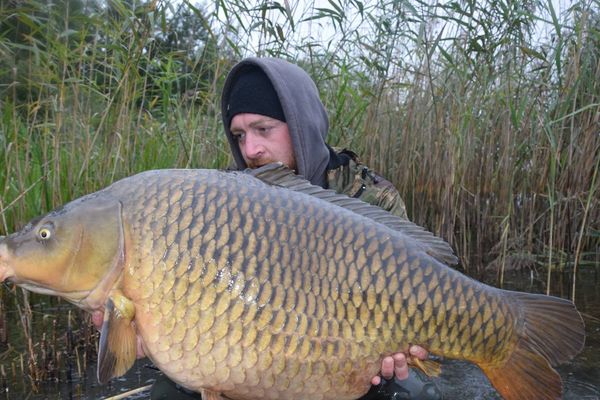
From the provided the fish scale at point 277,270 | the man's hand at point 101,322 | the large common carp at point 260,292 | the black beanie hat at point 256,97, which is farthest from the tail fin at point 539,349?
the black beanie hat at point 256,97

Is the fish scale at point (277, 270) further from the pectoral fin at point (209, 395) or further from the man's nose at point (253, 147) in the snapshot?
the man's nose at point (253, 147)

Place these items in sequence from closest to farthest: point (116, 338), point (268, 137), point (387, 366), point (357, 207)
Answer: point (116, 338)
point (387, 366)
point (357, 207)
point (268, 137)

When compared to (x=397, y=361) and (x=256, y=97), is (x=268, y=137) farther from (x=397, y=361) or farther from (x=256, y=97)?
(x=397, y=361)

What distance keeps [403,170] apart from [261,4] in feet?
4.14

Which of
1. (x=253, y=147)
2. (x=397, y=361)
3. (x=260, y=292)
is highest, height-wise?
(x=253, y=147)

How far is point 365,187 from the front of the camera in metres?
2.44

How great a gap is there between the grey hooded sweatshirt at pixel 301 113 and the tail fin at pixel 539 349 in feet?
3.22

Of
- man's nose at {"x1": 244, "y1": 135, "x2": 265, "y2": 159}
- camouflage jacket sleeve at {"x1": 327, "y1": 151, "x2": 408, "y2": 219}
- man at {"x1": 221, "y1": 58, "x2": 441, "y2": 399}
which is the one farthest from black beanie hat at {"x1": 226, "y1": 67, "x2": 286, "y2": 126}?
camouflage jacket sleeve at {"x1": 327, "y1": 151, "x2": 408, "y2": 219}

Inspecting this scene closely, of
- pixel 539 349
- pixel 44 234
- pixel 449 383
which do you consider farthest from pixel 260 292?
pixel 449 383

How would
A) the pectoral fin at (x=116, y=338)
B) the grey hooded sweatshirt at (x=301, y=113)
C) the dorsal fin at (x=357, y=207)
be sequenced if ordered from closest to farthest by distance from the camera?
the pectoral fin at (x=116, y=338)
the dorsal fin at (x=357, y=207)
the grey hooded sweatshirt at (x=301, y=113)

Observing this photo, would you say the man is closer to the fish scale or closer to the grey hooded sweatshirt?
the grey hooded sweatshirt

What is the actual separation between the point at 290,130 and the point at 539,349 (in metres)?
1.16

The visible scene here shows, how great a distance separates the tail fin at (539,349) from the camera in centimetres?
166

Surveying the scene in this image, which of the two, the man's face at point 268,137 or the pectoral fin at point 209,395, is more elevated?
the man's face at point 268,137
